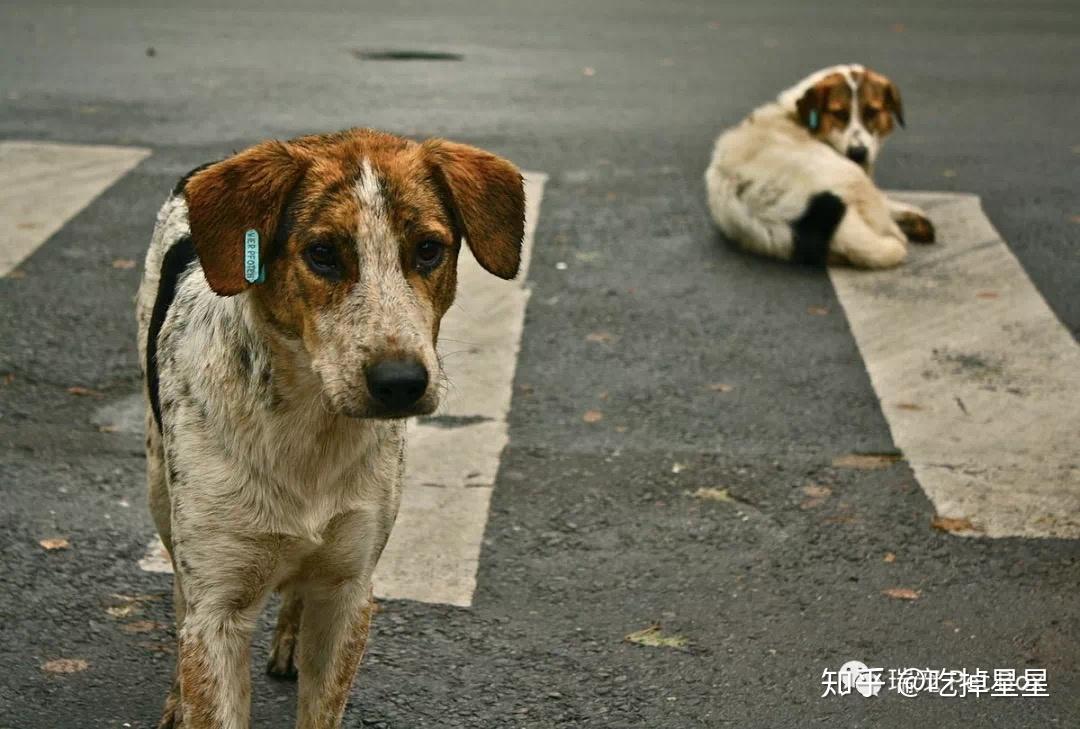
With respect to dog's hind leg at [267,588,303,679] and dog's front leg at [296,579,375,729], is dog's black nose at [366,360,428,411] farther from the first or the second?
dog's hind leg at [267,588,303,679]

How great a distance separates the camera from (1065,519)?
21.1 feet

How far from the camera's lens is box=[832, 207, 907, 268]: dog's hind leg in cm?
928

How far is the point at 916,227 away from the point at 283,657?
564 centimetres

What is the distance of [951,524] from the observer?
6.39 meters

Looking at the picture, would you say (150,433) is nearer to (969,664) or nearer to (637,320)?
(969,664)

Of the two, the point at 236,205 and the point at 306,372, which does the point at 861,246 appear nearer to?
the point at 306,372

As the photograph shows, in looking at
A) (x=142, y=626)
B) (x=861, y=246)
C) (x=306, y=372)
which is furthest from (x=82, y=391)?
(x=861, y=246)

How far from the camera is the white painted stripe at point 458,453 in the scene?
5.93 meters

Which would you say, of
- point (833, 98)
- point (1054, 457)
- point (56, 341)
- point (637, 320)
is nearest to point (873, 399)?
point (1054, 457)

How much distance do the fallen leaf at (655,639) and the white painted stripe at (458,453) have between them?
59 centimetres

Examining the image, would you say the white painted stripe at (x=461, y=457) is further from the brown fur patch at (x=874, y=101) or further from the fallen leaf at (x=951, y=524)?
the brown fur patch at (x=874, y=101)

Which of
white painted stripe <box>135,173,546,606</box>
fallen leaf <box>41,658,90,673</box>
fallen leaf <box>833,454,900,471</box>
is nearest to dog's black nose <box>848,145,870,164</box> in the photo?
white painted stripe <box>135,173,546,606</box>

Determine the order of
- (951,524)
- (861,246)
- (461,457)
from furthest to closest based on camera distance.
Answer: (861,246) → (461,457) → (951,524)

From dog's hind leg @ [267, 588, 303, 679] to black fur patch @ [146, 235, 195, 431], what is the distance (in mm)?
784
